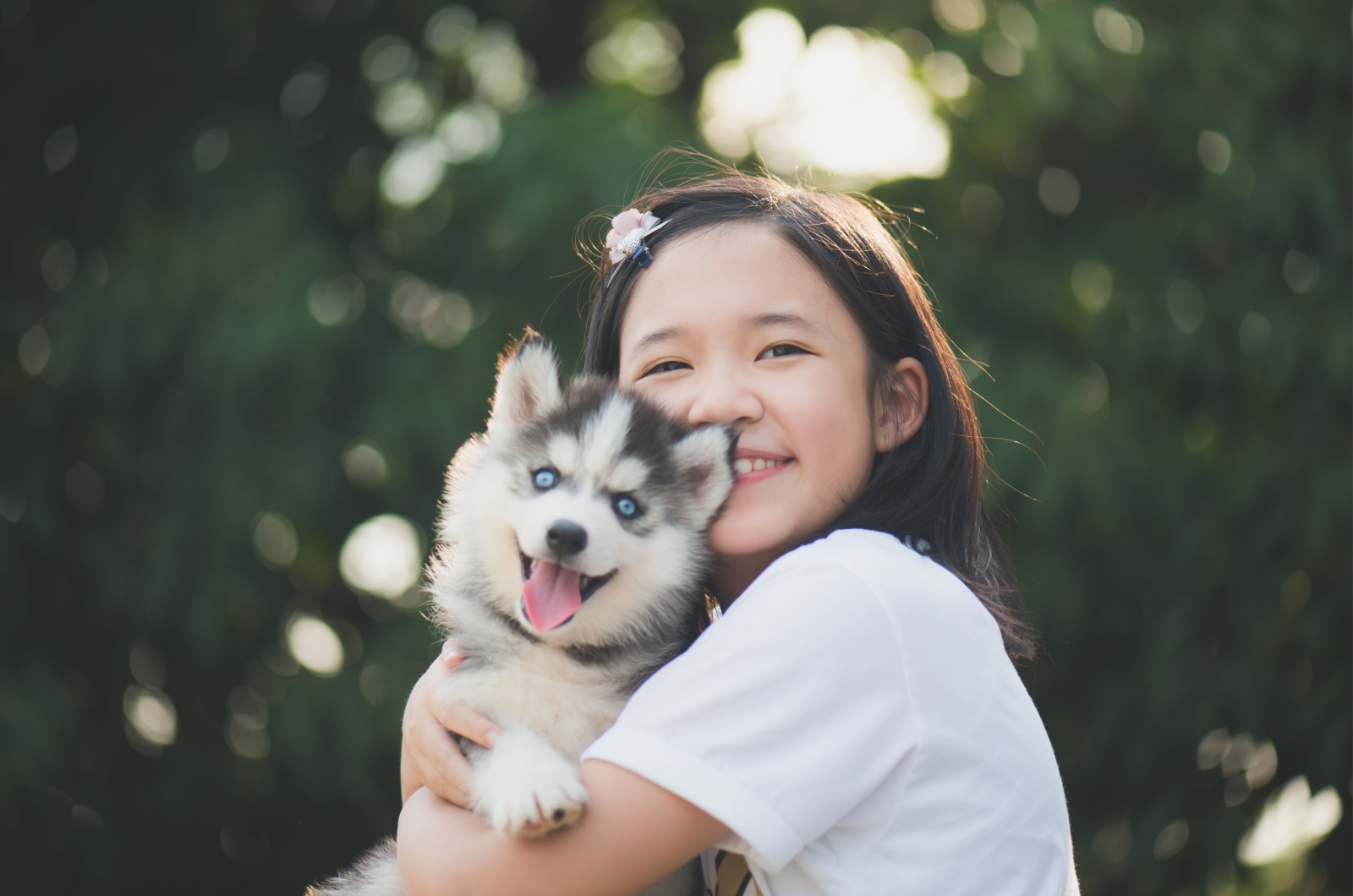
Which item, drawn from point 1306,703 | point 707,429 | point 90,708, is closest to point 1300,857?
point 1306,703

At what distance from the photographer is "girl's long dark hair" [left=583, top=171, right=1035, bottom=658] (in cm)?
260

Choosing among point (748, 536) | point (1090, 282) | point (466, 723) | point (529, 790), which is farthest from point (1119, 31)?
point (529, 790)

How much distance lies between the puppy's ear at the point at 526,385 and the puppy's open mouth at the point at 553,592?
467 millimetres

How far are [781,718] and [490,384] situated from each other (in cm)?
342

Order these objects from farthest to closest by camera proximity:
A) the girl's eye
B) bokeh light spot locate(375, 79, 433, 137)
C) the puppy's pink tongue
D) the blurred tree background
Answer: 1. bokeh light spot locate(375, 79, 433, 137)
2. the blurred tree background
3. the girl's eye
4. the puppy's pink tongue

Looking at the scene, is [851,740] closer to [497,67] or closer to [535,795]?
[535,795]

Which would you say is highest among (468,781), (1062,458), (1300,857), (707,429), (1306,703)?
(707,429)

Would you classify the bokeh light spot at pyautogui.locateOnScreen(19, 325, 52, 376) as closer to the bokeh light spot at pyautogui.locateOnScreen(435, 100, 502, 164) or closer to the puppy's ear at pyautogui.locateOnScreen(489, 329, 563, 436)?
the bokeh light spot at pyautogui.locateOnScreen(435, 100, 502, 164)

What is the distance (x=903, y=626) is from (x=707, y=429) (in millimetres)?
729

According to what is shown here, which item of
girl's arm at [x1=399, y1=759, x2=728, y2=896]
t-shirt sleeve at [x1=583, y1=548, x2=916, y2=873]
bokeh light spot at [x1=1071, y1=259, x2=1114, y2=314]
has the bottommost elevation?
bokeh light spot at [x1=1071, y1=259, x2=1114, y2=314]

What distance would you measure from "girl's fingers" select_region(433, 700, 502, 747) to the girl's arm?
30 cm

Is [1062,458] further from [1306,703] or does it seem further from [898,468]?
[898,468]

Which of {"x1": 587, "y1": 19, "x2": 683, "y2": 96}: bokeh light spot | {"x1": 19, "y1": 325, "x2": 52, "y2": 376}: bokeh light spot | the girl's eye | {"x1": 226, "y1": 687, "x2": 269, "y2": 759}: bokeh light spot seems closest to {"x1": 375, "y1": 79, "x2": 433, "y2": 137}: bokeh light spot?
{"x1": 587, "y1": 19, "x2": 683, "y2": 96}: bokeh light spot

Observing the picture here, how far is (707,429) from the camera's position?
99.1 inches
